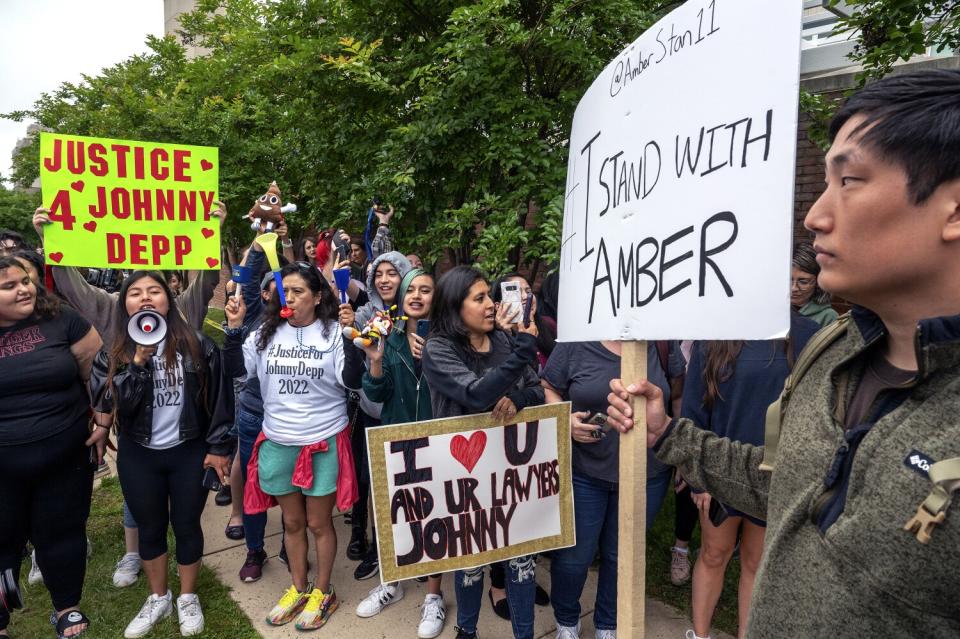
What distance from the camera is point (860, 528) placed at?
87cm

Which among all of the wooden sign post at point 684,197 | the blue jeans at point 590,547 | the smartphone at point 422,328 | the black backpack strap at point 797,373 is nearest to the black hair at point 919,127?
the wooden sign post at point 684,197

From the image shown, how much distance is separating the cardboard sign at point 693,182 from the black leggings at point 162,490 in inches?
92.2

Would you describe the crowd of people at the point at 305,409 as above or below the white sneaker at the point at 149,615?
above

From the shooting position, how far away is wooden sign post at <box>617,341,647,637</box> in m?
1.41

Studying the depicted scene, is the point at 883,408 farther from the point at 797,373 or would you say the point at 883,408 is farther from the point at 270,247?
the point at 270,247

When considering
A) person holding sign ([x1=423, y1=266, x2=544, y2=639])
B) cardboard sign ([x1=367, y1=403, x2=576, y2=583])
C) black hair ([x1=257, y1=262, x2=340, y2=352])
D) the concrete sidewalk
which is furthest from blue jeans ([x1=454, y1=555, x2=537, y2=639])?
black hair ([x1=257, y1=262, x2=340, y2=352])

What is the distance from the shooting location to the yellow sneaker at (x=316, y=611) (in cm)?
317

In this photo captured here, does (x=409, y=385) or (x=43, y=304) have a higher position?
(x=43, y=304)

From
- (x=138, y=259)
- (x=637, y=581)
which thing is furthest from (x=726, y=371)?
(x=138, y=259)

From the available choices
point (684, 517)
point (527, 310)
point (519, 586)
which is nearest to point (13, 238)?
point (527, 310)

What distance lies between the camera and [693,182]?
134cm

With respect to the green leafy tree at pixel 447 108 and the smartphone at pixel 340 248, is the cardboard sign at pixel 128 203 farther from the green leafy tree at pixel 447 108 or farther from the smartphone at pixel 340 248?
the green leafy tree at pixel 447 108

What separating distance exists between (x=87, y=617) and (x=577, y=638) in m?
2.64

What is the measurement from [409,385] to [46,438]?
1.79 m
